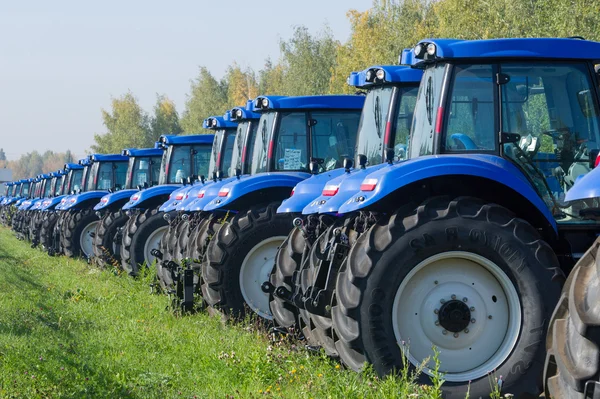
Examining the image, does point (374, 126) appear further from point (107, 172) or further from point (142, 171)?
point (107, 172)

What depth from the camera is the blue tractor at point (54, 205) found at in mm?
29973

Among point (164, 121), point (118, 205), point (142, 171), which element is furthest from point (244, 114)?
point (164, 121)

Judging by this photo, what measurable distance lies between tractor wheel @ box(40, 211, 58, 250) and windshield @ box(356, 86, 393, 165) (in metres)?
20.7

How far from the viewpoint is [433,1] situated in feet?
159

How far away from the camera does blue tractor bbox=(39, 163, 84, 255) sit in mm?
29973

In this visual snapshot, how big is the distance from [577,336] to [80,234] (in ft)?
71.7

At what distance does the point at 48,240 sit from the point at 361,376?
925 inches

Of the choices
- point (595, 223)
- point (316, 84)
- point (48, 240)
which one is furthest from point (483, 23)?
point (316, 84)

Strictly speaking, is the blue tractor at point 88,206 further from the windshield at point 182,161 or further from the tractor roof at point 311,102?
the tractor roof at point 311,102

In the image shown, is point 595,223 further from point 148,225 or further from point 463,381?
point 148,225

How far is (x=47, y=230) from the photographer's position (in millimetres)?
30156

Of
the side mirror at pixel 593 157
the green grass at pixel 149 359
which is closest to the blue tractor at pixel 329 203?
the green grass at pixel 149 359

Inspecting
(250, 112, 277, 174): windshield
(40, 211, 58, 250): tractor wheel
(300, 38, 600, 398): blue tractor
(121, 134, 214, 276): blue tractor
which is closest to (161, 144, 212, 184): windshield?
(121, 134, 214, 276): blue tractor

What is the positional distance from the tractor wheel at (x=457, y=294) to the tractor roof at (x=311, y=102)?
499 centimetres
